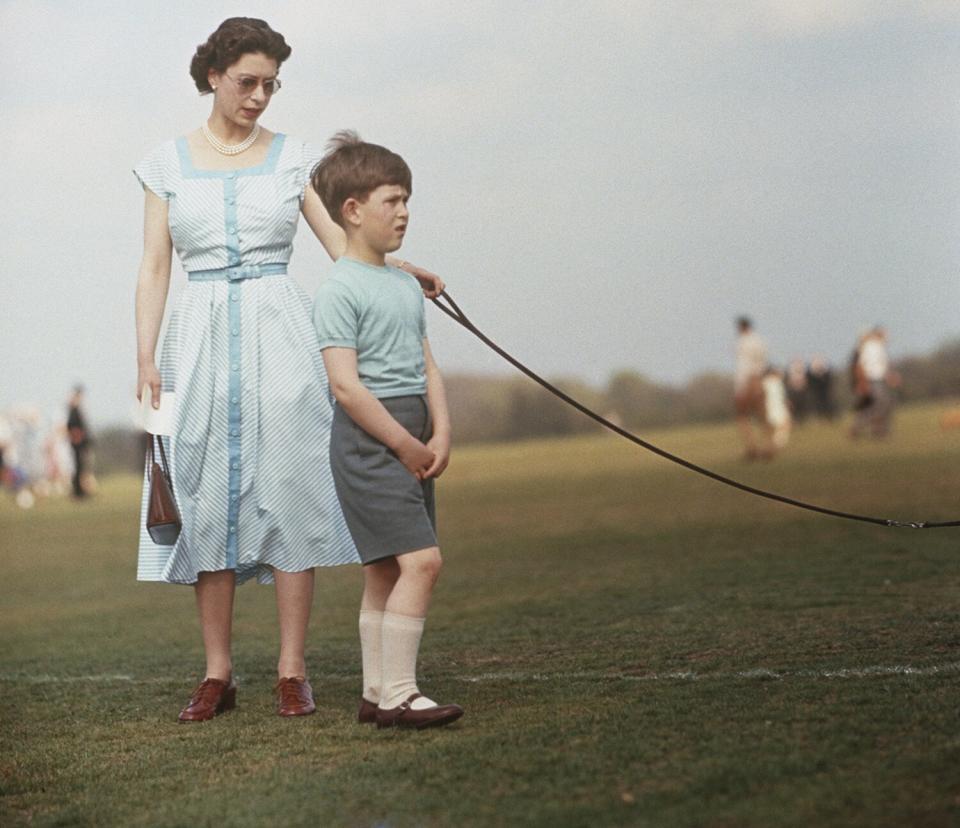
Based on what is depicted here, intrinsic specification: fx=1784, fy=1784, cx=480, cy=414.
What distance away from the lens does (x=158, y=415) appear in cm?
517

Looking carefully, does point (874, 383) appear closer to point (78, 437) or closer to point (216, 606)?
point (78, 437)

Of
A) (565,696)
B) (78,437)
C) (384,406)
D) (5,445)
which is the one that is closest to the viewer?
(384,406)

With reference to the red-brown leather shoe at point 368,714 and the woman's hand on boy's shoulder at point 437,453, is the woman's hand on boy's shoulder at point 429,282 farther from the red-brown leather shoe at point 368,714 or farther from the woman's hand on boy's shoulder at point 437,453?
the red-brown leather shoe at point 368,714

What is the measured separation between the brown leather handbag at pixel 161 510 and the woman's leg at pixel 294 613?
352 mm

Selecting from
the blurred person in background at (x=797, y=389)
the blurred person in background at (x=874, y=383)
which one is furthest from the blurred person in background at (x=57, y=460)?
the blurred person in background at (x=797, y=389)

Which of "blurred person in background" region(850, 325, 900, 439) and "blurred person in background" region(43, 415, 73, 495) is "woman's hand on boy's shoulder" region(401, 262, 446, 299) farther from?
"blurred person in background" region(43, 415, 73, 495)

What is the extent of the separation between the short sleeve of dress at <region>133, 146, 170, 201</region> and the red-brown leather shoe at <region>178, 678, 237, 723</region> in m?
1.43

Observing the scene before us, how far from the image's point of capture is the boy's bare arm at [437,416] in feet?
15.4

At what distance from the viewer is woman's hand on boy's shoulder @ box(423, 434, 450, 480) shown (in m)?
4.66

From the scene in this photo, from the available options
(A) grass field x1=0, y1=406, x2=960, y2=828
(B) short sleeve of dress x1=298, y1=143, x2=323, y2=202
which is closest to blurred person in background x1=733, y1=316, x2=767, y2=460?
(A) grass field x1=0, y1=406, x2=960, y2=828

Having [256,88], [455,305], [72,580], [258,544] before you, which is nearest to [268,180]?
[256,88]

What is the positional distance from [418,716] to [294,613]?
0.79 meters

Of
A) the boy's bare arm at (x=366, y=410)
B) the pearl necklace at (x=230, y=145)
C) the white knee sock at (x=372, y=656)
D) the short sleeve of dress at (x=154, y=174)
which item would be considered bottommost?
the white knee sock at (x=372, y=656)

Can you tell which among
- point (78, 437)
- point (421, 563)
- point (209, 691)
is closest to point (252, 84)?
point (421, 563)
